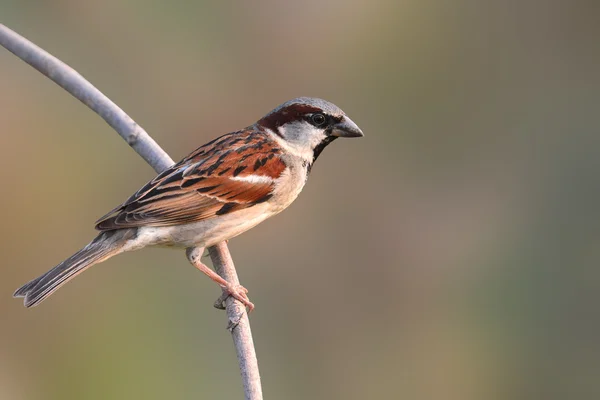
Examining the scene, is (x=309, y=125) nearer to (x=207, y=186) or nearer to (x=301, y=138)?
(x=301, y=138)

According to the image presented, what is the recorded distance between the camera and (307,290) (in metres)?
4.67

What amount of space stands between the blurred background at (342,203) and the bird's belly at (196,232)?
1.31 metres

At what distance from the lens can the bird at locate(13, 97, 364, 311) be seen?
284 centimetres

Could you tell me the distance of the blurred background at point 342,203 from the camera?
4.22 m

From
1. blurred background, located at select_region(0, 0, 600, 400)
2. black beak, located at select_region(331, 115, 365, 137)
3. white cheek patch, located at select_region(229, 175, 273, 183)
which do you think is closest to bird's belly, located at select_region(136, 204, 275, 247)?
white cheek patch, located at select_region(229, 175, 273, 183)

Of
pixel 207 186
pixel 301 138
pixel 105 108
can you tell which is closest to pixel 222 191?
pixel 207 186

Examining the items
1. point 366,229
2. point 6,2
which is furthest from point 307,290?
point 6,2

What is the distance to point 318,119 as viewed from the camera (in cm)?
312

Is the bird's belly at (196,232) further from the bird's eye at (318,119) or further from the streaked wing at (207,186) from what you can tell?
the bird's eye at (318,119)

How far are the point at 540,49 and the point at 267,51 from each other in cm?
200

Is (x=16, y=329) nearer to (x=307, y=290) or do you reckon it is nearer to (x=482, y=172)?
(x=307, y=290)

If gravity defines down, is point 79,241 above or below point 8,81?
below

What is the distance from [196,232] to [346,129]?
2.22 feet

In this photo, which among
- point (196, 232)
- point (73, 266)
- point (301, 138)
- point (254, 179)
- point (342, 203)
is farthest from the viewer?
point (342, 203)
